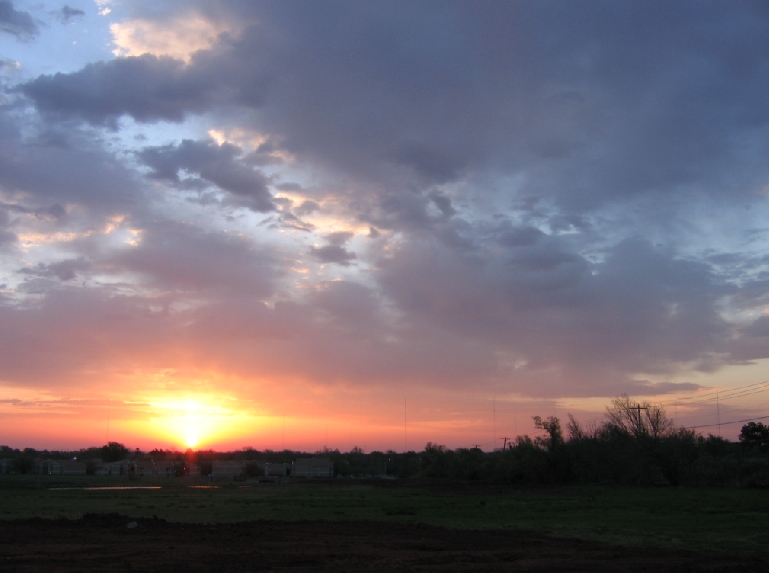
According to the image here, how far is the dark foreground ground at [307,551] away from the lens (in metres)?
15.9

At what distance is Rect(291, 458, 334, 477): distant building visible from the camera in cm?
15038

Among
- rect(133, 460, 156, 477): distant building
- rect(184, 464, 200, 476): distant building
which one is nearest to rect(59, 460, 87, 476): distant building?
rect(133, 460, 156, 477): distant building

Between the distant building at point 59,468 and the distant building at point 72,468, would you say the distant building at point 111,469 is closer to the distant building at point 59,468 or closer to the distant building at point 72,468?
the distant building at point 72,468

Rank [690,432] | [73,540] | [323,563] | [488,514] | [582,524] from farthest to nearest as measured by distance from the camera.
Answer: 1. [690,432]
2. [488,514]
3. [582,524]
4. [73,540]
5. [323,563]

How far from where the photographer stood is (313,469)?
5965 inches

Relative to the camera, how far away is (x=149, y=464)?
513 ft

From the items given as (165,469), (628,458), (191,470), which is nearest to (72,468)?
(165,469)

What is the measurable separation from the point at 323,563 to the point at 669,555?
993 centimetres

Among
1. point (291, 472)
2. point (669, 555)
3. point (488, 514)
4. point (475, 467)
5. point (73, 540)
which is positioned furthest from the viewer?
point (291, 472)

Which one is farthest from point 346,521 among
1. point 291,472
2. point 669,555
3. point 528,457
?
point 291,472

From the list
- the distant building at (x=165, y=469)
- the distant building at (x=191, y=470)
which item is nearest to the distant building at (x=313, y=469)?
the distant building at (x=191, y=470)

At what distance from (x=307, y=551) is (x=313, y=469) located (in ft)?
455

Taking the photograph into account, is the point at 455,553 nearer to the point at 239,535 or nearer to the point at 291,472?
the point at 239,535

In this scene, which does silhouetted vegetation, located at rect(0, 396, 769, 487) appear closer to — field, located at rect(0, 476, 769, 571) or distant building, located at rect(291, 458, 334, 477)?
field, located at rect(0, 476, 769, 571)
